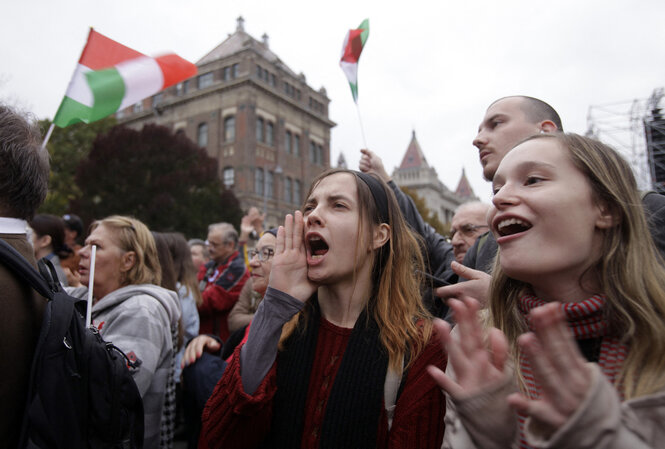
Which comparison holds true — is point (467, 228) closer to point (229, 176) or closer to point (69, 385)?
point (69, 385)

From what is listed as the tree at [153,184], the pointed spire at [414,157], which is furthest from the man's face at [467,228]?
the pointed spire at [414,157]

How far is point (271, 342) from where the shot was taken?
6.10ft

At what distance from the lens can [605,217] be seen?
1.50 metres

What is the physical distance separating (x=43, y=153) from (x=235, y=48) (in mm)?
36940

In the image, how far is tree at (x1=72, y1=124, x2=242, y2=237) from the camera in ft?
76.9

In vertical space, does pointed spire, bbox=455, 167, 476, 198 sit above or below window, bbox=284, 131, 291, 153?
above

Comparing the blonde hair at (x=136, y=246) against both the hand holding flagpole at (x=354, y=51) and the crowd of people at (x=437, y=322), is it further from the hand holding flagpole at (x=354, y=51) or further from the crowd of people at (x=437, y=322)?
the hand holding flagpole at (x=354, y=51)

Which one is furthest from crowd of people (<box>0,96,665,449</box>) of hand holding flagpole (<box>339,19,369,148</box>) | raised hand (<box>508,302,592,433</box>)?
hand holding flagpole (<box>339,19,369,148</box>)

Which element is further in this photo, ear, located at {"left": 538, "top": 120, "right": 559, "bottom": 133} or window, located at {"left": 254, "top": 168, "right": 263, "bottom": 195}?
window, located at {"left": 254, "top": 168, "right": 263, "bottom": 195}

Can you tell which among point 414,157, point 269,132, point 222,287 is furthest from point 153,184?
point 414,157

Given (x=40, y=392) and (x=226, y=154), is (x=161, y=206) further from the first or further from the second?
(x=40, y=392)

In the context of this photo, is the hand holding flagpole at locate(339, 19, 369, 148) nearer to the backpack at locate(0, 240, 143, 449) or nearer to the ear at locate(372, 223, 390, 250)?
the ear at locate(372, 223, 390, 250)

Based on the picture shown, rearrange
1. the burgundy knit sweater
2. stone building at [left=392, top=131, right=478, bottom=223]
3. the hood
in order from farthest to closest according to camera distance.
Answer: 1. stone building at [left=392, top=131, right=478, bottom=223]
2. the hood
3. the burgundy knit sweater

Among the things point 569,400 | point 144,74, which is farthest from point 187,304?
point 569,400
